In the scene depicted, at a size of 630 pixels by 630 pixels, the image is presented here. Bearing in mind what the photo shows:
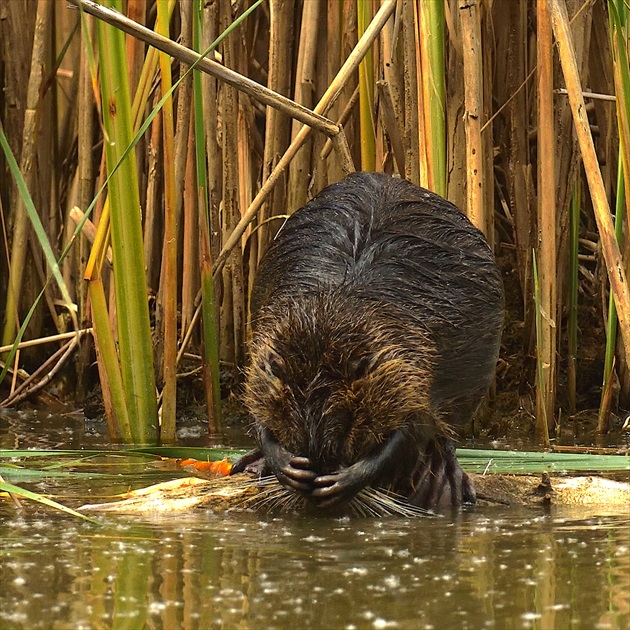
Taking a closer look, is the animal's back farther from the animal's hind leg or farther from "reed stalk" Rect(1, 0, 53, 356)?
"reed stalk" Rect(1, 0, 53, 356)

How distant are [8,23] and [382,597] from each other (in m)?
4.64

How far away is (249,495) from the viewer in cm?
329

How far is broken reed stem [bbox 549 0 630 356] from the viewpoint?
3666mm

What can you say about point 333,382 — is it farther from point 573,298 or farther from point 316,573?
point 573,298

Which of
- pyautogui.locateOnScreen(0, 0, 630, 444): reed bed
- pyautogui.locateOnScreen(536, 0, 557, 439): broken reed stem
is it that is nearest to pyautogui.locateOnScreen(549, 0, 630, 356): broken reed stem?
pyautogui.locateOnScreen(0, 0, 630, 444): reed bed

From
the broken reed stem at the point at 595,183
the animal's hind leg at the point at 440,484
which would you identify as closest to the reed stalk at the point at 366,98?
the broken reed stem at the point at 595,183

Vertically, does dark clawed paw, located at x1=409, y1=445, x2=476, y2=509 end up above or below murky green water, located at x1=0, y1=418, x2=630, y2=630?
above

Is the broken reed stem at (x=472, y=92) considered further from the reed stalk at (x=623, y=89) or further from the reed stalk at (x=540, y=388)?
the reed stalk at (x=623, y=89)

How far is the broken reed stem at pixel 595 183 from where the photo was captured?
3.67 meters

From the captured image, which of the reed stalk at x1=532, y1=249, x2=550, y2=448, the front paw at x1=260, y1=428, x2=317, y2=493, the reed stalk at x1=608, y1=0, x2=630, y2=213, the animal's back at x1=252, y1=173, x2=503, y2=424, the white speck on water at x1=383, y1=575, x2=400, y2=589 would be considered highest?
the reed stalk at x1=608, y1=0, x2=630, y2=213

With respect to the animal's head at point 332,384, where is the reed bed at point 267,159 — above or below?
above

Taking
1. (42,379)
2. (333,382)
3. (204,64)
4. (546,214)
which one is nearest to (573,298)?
(546,214)

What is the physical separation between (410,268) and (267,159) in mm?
1468

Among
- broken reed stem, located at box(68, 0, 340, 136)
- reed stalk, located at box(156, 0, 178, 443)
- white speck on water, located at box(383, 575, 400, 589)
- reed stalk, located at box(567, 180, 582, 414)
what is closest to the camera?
white speck on water, located at box(383, 575, 400, 589)
